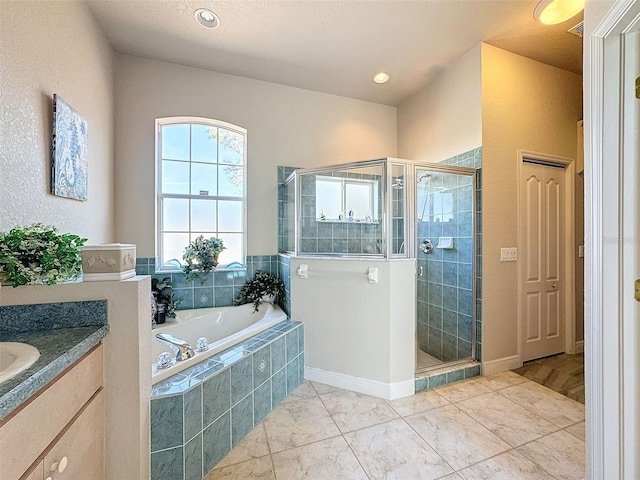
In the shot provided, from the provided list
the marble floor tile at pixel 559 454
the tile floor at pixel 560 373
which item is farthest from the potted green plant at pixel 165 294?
the tile floor at pixel 560 373

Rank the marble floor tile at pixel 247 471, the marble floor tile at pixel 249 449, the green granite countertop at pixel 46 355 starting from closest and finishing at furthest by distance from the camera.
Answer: the green granite countertop at pixel 46 355 → the marble floor tile at pixel 247 471 → the marble floor tile at pixel 249 449

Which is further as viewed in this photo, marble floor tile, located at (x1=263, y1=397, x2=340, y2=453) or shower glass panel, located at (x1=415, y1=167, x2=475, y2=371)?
shower glass panel, located at (x1=415, y1=167, x2=475, y2=371)

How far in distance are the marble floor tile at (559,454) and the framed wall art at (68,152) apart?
10.5ft

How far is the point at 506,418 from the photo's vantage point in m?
1.82

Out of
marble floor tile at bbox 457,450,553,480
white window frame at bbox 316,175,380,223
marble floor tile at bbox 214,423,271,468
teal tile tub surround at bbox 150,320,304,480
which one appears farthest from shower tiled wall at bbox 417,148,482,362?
marble floor tile at bbox 214,423,271,468

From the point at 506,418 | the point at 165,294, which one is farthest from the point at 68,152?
the point at 506,418

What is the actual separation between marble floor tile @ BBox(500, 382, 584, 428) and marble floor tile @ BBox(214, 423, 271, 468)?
1.84 m

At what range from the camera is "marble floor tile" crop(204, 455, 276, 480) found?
4.51 feet

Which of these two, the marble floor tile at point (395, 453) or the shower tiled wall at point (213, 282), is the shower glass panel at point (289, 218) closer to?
the shower tiled wall at point (213, 282)

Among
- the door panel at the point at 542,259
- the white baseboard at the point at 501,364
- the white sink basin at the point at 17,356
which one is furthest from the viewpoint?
the door panel at the point at 542,259

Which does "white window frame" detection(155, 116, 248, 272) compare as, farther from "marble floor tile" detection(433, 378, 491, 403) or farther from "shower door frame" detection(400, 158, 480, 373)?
"marble floor tile" detection(433, 378, 491, 403)

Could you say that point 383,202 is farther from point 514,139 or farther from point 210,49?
point 210,49

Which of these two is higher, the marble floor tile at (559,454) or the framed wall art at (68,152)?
the framed wall art at (68,152)

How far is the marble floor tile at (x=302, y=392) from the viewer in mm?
2066
